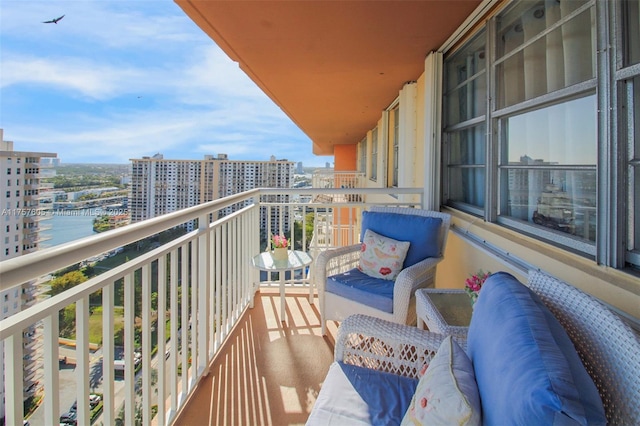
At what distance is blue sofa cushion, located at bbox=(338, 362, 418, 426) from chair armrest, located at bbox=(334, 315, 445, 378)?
5cm

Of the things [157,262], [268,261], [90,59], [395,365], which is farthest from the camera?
[90,59]

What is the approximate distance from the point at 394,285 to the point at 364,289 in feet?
0.67

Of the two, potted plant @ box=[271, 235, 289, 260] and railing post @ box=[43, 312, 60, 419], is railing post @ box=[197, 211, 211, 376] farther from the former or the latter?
railing post @ box=[43, 312, 60, 419]

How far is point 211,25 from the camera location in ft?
8.27

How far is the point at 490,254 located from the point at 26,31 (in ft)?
31.6

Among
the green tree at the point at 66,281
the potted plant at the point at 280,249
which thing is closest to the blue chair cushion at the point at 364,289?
the potted plant at the point at 280,249

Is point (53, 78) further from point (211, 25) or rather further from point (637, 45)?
point (637, 45)

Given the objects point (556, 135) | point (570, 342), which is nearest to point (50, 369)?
→ point (570, 342)

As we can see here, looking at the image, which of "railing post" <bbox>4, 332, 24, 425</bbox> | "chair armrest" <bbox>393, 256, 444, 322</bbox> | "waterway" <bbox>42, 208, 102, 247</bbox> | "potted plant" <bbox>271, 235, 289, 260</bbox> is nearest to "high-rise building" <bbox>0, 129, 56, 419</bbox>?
"waterway" <bbox>42, 208, 102, 247</bbox>

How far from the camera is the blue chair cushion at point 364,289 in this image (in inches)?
86.1

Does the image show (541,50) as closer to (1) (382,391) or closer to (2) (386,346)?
(2) (386,346)

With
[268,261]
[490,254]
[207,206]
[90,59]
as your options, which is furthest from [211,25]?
[90,59]

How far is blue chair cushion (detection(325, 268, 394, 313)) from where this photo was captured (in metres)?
2.19

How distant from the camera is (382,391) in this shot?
1.25m
